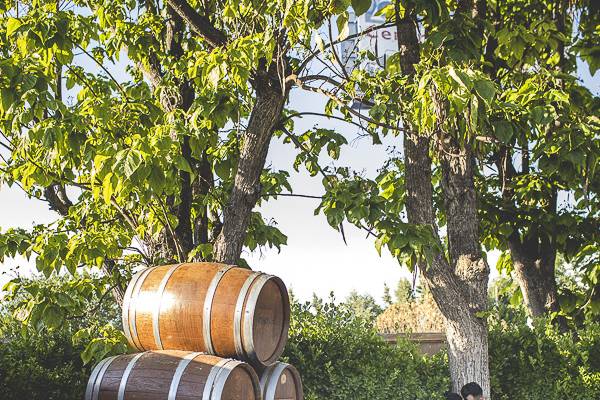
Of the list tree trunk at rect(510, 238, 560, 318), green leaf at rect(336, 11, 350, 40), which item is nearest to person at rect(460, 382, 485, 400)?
tree trunk at rect(510, 238, 560, 318)

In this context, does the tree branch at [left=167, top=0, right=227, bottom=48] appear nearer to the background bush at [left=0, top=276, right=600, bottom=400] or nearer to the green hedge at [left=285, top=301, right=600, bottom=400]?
the background bush at [left=0, top=276, right=600, bottom=400]

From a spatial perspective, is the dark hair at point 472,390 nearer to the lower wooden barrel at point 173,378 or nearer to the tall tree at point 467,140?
the tall tree at point 467,140

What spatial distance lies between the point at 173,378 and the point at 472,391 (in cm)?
316

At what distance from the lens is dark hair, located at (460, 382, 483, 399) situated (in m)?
7.43

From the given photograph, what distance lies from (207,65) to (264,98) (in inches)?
28.9

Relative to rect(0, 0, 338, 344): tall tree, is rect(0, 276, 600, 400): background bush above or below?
below

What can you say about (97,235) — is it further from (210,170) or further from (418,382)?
(418,382)

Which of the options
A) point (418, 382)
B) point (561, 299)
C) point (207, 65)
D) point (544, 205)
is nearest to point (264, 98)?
point (207, 65)

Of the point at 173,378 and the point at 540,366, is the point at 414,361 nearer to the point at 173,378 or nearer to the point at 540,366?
the point at 540,366

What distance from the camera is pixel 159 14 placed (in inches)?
345

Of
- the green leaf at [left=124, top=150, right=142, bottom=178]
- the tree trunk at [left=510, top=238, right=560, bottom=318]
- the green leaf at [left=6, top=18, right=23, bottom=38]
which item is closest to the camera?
the green leaf at [left=124, top=150, right=142, bottom=178]

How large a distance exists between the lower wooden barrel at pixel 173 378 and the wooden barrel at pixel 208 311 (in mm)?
167

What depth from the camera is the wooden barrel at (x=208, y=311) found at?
5809mm

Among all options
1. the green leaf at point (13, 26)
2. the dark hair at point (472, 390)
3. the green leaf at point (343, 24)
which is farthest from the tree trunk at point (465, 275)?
the green leaf at point (13, 26)
